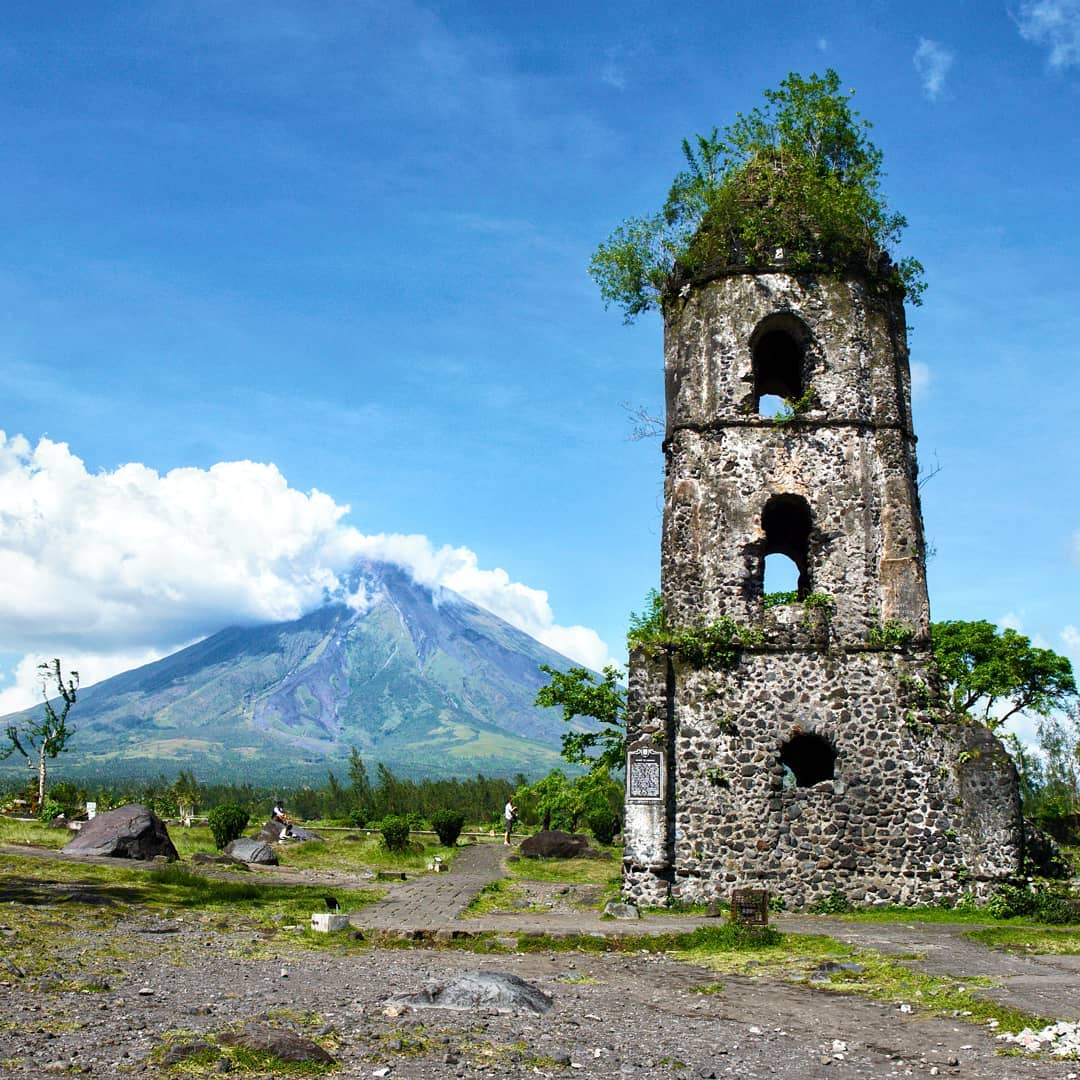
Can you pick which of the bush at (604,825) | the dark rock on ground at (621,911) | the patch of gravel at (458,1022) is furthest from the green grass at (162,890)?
the bush at (604,825)

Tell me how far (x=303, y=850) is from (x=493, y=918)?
1154 centimetres

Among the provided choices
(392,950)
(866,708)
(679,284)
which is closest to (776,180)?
(679,284)

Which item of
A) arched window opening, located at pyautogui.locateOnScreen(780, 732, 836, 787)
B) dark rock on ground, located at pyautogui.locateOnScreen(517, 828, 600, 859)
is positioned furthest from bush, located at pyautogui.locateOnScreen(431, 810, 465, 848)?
arched window opening, located at pyautogui.locateOnScreen(780, 732, 836, 787)

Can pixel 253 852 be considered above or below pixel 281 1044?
below

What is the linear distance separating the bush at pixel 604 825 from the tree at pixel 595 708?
11097 millimetres

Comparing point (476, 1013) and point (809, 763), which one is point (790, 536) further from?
point (476, 1013)

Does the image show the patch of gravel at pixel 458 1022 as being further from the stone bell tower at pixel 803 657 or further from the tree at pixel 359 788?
the tree at pixel 359 788

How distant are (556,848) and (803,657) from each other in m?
11.1

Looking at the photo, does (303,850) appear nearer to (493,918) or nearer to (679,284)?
(493,918)

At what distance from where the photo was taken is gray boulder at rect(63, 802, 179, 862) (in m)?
19.0

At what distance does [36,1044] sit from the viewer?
18.5 feet

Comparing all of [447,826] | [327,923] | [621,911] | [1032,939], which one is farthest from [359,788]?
[1032,939]

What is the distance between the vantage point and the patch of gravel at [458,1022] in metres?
5.88

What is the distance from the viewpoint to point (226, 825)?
23.6 meters
